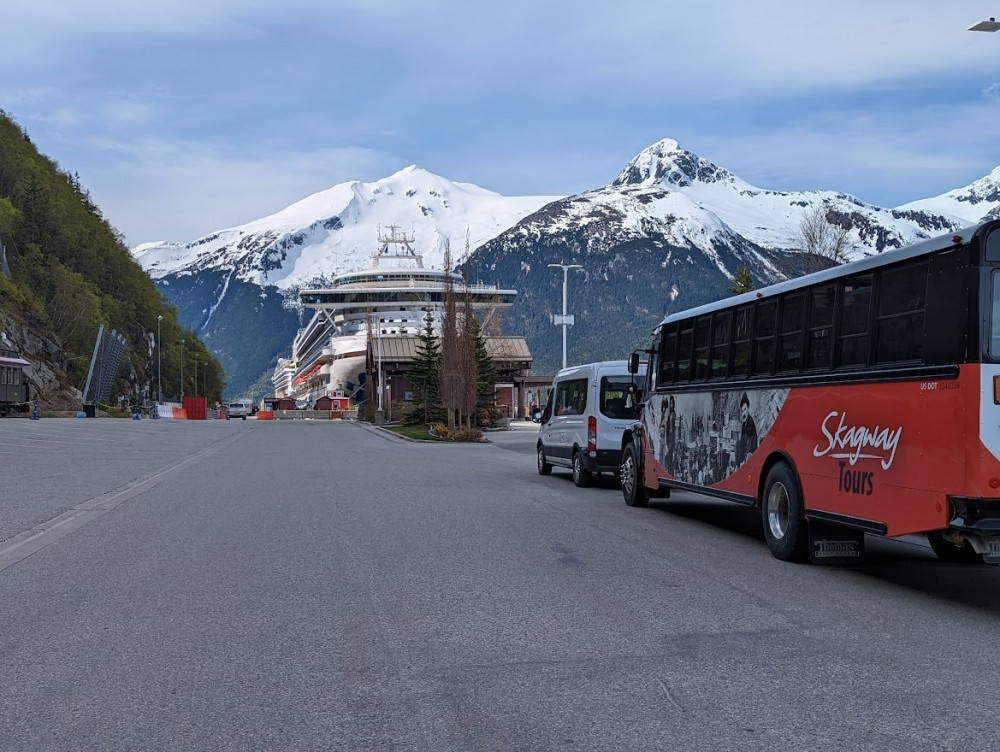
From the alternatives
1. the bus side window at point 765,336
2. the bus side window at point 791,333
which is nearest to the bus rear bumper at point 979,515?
the bus side window at point 791,333

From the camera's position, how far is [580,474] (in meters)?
19.5

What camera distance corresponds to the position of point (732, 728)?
4.79m

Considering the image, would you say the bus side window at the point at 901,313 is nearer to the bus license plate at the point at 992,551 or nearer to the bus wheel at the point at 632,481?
the bus license plate at the point at 992,551

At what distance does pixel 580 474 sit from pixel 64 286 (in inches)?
3105

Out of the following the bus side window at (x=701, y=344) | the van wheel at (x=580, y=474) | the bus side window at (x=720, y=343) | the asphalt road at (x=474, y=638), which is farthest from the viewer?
the van wheel at (x=580, y=474)

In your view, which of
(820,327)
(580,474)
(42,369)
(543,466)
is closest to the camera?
(820,327)

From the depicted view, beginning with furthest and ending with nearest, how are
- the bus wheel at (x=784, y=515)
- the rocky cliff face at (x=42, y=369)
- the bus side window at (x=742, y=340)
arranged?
the rocky cliff face at (x=42, y=369), the bus side window at (x=742, y=340), the bus wheel at (x=784, y=515)

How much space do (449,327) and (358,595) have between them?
119 feet

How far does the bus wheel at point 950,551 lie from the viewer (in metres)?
8.21

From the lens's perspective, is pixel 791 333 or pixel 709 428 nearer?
pixel 791 333

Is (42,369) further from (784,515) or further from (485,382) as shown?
(784,515)

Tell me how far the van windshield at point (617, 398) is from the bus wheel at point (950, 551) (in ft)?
29.9

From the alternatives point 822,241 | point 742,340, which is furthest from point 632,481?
point 822,241

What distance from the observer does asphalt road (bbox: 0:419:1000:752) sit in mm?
4844
